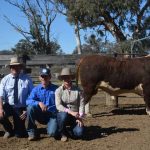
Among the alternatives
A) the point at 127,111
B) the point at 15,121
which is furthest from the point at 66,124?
the point at 127,111

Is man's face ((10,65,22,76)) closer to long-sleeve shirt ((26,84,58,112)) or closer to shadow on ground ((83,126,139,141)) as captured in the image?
long-sleeve shirt ((26,84,58,112))

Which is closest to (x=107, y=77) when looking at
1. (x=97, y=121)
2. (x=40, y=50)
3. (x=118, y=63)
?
(x=118, y=63)

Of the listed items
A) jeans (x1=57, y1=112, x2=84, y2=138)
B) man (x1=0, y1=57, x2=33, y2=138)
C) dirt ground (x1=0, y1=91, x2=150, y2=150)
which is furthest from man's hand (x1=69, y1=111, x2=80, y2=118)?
man (x1=0, y1=57, x2=33, y2=138)

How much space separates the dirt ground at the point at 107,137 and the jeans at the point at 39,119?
0.54 ft

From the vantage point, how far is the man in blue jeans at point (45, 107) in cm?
690

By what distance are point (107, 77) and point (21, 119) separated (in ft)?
11.1

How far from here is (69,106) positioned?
7.07 m

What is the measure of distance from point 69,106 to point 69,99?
139 millimetres

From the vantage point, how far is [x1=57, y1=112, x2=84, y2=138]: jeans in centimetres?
687

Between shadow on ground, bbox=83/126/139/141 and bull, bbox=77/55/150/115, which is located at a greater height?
bull, bbox=77/55/150/115

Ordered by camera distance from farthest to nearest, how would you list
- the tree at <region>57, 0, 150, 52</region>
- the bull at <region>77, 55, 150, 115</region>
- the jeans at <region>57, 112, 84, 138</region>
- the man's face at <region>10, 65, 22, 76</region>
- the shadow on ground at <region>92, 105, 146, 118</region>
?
the tree at <region>57, 0, 150, 52</region>, the shadow on ground at <region>92, 105, 146, 118</region>, the bull at <region>77, 55, 150, 115</region>, the man's face at <region>10, 65, 22, 76</region>, the jeans at <region>57, 112, 84, 138</region>

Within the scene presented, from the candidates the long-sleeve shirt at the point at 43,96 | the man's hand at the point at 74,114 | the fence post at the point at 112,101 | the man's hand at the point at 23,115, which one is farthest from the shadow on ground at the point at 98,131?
the fence post at the point at 112,101

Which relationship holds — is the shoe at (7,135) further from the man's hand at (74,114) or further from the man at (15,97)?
the man's hand at (74,114)

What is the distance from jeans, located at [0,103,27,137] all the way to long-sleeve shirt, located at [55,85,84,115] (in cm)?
75
